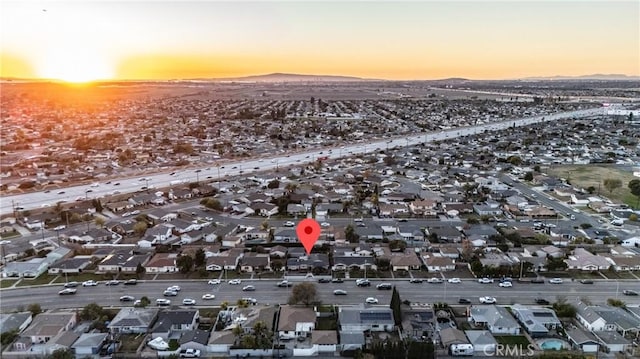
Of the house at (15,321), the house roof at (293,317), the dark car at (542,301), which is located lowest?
the dark car at (542,301)

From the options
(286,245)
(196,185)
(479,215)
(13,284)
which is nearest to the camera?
(13,284)

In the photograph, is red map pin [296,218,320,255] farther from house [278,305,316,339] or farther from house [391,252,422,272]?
house [278,305,316,339]

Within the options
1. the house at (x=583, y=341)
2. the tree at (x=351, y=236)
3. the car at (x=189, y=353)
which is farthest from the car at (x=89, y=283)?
the house at (x=583, y=341)

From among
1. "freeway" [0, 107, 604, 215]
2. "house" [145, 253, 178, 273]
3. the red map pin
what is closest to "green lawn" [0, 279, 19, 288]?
"house" [145, 253, 178, 273]

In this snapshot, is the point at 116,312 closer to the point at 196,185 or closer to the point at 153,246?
the point at 153,246

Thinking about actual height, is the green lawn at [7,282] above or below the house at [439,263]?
below

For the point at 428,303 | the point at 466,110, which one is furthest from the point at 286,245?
the point at 466,110

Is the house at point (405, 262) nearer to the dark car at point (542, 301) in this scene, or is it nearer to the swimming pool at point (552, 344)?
the dark car at point (542, 301)
